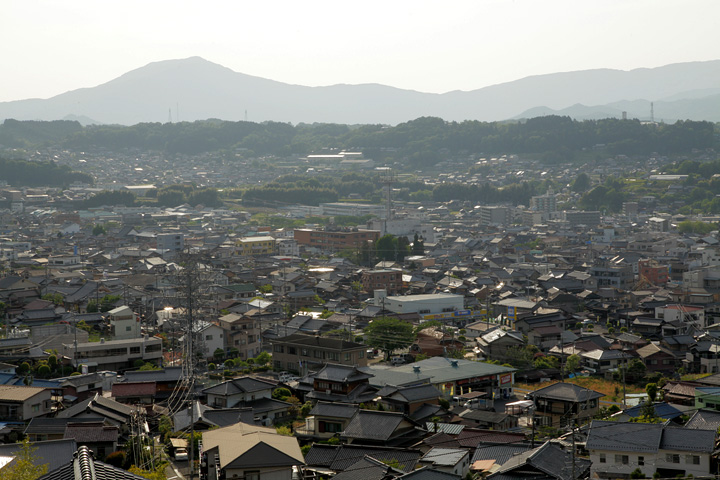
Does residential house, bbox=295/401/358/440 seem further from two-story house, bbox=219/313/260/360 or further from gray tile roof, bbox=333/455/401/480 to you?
two-story house, bbox=219/313/260/360

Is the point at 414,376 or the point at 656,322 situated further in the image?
the point at 656,322

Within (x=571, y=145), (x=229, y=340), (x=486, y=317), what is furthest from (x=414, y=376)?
(x=571, y=145)

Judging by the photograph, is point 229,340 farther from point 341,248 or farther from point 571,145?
point 571,145

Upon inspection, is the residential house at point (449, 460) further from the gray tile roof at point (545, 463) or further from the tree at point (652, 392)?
the tree at point (652, 392)

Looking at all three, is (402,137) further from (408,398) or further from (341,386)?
(408,398)

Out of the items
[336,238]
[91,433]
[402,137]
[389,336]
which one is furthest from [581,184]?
[91,433]

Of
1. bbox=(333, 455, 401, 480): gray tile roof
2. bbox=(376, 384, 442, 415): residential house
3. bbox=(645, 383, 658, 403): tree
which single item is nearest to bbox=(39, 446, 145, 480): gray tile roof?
bbox=(333, 455, 401, 480): gray tile roof

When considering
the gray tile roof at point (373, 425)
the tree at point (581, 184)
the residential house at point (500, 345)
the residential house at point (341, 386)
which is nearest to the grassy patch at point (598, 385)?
the residential house at point (500, 345)
